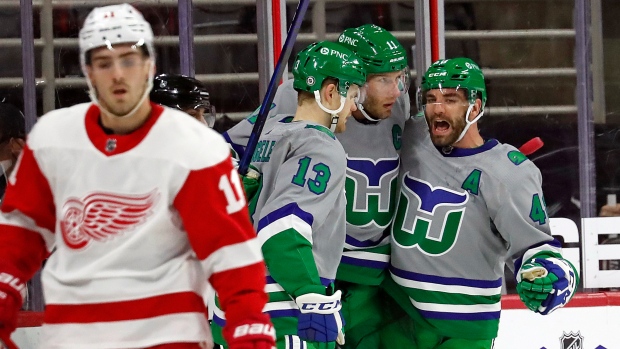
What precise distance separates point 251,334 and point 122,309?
0.21m

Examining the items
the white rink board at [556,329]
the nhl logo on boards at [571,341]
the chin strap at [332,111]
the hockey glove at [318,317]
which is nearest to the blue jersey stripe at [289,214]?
the hockey glove at [318,317]

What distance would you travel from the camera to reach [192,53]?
3.90 metres

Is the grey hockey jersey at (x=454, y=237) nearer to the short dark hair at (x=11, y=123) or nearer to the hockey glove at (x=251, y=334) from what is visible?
the hockey glove at (x=251, y=334)

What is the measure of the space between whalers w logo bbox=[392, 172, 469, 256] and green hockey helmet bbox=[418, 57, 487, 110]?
248mm

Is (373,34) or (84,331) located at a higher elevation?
(373,34)

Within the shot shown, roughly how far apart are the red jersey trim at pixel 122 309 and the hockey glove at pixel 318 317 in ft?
2.08

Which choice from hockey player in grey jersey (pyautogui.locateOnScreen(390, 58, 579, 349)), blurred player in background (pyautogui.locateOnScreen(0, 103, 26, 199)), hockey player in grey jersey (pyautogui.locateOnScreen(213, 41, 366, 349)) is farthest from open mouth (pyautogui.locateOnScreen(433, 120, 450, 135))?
blurred player in background (pyautogui.locateOnScreen(0, 103, 26, 199))

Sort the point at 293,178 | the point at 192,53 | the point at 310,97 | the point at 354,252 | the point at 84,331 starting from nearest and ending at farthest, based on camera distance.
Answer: the point at 84,331
the point at 293,178
the point at 310,97
the point at 354,252
the point at 192,53

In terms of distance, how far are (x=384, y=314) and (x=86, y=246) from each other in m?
1.49

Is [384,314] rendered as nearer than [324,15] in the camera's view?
Yes

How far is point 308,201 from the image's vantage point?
96.4 inches

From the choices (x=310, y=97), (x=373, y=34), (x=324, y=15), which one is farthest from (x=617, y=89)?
(x=310, y=97)

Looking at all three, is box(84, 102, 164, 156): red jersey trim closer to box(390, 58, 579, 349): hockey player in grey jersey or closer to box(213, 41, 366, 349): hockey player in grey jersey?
box(213, 41, 366, 349): hockey player in grey jersey

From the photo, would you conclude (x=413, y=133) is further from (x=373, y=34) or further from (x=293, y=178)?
(x=293, y=178)
